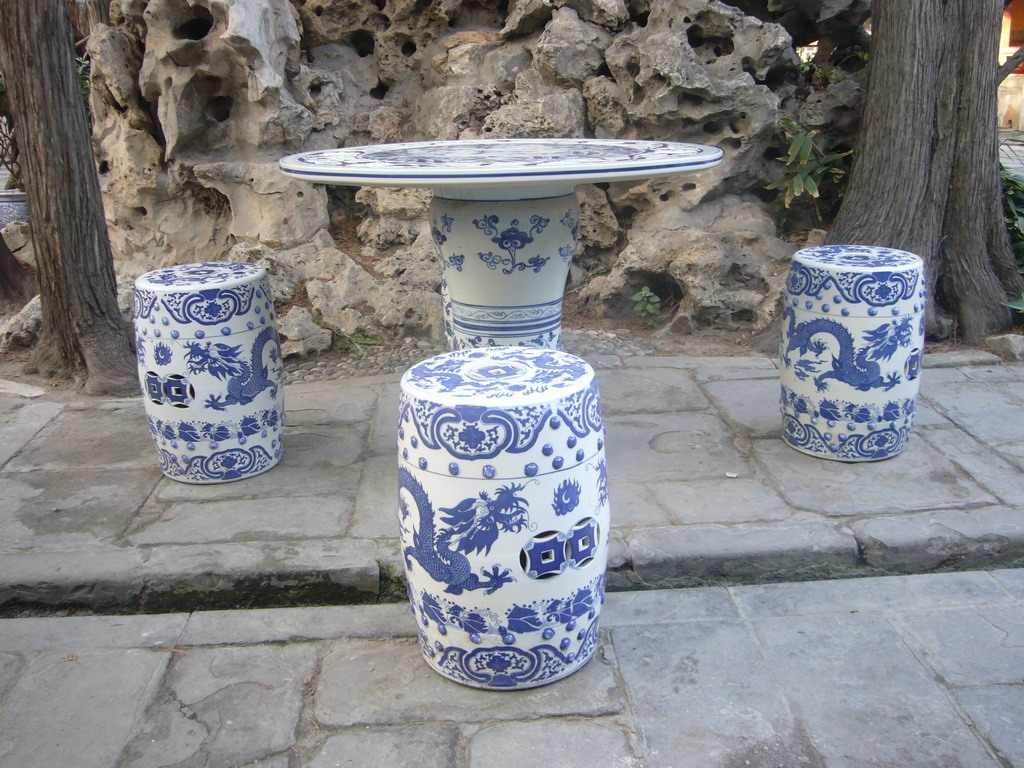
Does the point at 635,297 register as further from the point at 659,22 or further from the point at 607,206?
the point at 659,22

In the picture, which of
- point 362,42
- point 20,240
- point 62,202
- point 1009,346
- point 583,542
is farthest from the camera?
point 20,240

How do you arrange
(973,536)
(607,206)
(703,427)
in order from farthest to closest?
(607,206) < (703,427) < (973,536)

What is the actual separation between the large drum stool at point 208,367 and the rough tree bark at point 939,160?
3.14m

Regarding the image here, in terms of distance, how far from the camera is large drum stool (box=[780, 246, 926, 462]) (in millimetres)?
3273

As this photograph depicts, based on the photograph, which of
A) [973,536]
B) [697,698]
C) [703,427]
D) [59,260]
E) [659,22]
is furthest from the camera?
[659,22]

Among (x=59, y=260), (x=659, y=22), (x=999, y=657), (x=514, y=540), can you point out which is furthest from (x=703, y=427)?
(x=59, y=260)

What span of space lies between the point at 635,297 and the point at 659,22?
158cm

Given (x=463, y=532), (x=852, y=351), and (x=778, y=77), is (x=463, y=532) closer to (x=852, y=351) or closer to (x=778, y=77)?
(x=852, y=351)

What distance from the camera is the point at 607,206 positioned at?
18.3 feet

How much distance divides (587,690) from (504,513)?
0.58 meters

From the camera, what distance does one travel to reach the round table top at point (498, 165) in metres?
2.58

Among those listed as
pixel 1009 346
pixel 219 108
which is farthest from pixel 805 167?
pixel 219 108

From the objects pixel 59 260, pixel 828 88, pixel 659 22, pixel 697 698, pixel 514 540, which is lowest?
pixel 697 698

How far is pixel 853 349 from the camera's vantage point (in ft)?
10.9
